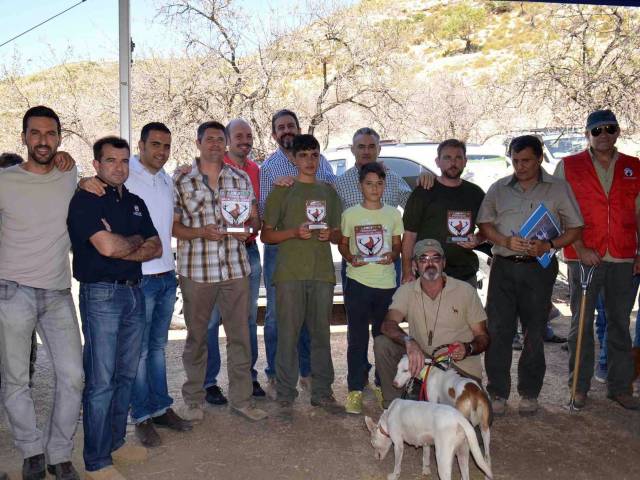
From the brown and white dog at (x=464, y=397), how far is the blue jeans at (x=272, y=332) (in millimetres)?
1603

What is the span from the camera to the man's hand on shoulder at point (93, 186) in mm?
4227

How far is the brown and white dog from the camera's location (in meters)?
4.45

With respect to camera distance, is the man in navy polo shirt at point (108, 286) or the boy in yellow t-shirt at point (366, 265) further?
the boy in yellow t-shirt at point (366, 265)

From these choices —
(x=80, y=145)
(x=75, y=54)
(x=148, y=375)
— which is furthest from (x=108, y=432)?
(x=75, y=54)

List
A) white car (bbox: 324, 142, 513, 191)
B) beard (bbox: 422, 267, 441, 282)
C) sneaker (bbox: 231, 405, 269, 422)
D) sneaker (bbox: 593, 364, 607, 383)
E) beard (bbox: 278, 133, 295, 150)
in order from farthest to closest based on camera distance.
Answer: white car (bbox: 324, 142, 513, 191) < sneaker (bbox: 593, 364, 607, 383) < beard (bbox: 278, 133, 295, 150) < sneaker (bbox: 231, 405, 269, 422) < beard (bbox: 422, 267, 441, 282)

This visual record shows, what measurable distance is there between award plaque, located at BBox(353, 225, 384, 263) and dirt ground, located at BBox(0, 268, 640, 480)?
130cm

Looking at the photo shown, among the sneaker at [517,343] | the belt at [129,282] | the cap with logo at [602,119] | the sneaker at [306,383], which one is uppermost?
the cap with logo at [602,119]

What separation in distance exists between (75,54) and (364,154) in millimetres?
17611

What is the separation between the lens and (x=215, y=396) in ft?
19.4

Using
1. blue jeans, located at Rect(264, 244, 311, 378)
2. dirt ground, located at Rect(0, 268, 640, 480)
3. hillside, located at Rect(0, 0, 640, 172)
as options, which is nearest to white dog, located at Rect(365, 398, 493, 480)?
dirt ground, located at Rect(0, 268, 640, 480)

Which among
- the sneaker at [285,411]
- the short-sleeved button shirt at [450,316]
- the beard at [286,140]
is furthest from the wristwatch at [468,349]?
the beard at [286,140]

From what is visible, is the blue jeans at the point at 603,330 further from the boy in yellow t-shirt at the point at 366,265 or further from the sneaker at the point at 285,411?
the sneaker at the point at 285,411

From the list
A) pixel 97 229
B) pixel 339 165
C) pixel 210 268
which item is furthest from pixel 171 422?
pixel 339 165

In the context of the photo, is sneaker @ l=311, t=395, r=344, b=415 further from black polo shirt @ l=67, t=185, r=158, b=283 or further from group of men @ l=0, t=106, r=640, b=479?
black polo shirt @ l=67, t=185, r=158, b=283
